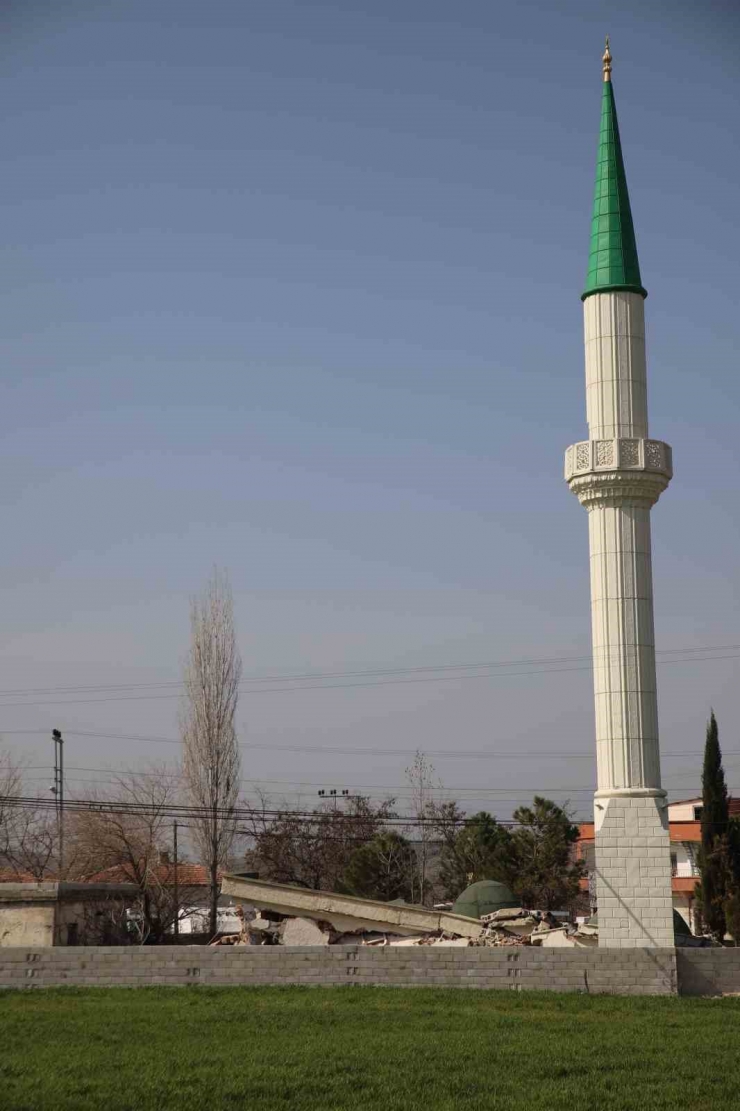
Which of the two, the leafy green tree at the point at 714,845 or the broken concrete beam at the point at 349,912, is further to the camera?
the leafy green tree at the point at 714,845

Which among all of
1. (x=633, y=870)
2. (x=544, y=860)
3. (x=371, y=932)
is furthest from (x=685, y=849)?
(x=633, y=870)

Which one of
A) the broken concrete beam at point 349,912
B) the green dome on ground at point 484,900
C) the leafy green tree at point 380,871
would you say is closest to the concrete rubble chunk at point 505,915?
the broken concrete beam at point 349,912

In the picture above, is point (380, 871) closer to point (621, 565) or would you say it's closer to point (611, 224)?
point (621, 565)

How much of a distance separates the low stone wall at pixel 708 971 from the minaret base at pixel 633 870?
0.41 m

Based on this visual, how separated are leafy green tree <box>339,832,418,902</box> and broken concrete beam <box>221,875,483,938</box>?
709 inches

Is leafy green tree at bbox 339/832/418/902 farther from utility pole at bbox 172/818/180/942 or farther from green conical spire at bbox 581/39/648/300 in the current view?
green conical spire at bbox 581/39/648/300

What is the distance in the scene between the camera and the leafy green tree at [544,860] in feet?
144

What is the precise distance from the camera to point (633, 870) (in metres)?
21.3

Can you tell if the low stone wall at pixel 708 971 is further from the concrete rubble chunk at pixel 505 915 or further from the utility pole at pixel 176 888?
the utility pole at pixel 176 888

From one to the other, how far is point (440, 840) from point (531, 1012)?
34.6m

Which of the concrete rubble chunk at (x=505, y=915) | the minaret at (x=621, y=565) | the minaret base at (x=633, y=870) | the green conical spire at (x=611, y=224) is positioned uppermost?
the green conical spire at (x=611, y=224)

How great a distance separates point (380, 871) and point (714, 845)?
42.7 feet

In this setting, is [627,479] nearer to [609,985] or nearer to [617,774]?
[617,774]

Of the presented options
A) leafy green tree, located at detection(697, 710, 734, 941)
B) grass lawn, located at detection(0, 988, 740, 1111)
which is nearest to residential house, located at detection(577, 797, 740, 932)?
leafy green tree, located at detection(697, 710, 734, 941)
